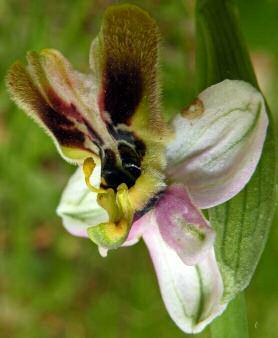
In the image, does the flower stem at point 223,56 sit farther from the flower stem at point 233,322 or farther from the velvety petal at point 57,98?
the velvety petal at point 57,98

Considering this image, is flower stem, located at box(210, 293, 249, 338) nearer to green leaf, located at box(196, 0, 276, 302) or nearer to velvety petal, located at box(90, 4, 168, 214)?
green leaf, located at box(196, 0, 276, 302)

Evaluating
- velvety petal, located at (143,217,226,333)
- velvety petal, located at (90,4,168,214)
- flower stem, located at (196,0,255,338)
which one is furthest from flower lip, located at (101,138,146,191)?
flower stem, located at (196,0,255,338)

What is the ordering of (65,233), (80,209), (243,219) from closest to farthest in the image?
(243,219) → (80,209) → (65,233)

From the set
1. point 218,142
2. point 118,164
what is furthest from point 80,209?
point 218,142

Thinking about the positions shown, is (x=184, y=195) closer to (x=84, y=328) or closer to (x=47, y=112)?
(x=47, y=112)

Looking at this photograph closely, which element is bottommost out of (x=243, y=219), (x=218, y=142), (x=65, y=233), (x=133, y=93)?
(x=65, y=233)

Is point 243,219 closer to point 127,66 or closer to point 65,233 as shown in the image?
point 127,66

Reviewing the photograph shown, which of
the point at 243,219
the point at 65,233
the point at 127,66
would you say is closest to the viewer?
the point at 127,66
